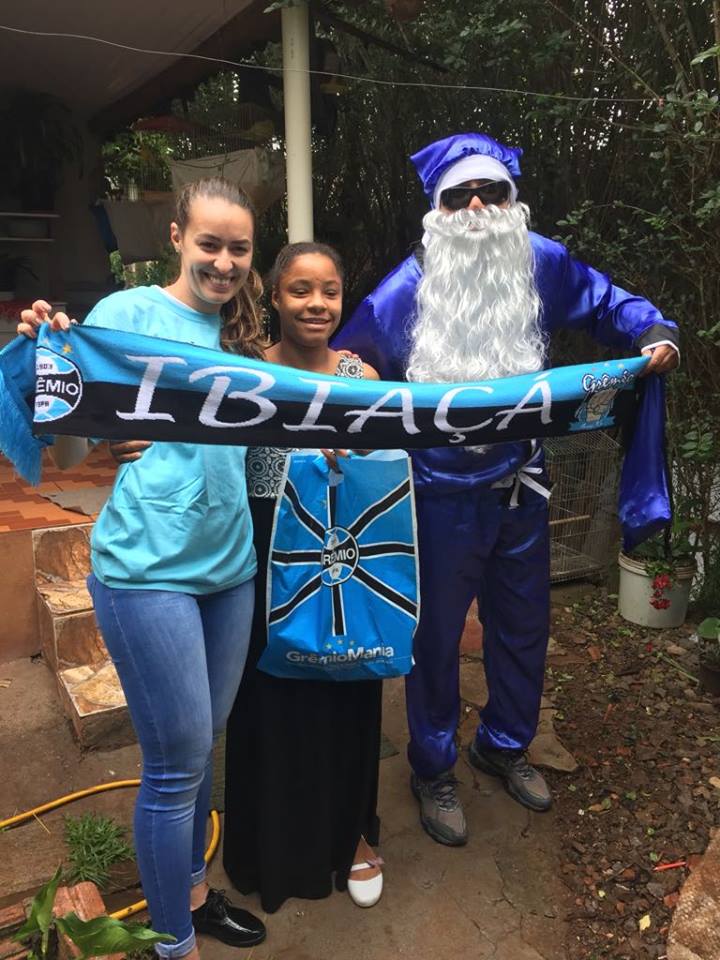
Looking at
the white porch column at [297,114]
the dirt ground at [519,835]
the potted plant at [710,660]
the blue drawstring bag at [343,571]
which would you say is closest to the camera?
the blue drawstring bag at [343,571]

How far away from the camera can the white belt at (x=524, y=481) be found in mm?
2307

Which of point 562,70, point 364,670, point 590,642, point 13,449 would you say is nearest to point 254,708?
point 364,670

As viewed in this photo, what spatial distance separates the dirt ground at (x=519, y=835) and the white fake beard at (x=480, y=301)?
4.95 feet

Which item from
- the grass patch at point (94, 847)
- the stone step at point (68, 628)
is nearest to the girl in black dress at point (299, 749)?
the grass patch at point (94, 847)

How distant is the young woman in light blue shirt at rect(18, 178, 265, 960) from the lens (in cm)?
155

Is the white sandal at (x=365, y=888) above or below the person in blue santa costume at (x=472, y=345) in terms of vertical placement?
below

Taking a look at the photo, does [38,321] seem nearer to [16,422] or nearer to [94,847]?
[16,422]

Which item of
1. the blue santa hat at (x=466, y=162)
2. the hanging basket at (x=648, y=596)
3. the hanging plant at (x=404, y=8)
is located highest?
the hanging plant at (x=404, y=8)

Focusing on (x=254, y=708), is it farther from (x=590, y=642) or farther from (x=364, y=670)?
(x=590, y=642)

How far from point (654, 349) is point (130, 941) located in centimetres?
192

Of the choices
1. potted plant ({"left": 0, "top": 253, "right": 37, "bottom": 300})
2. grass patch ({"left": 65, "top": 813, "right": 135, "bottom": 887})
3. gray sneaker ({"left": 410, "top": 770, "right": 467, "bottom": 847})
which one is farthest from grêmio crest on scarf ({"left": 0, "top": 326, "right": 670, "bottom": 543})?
potted plant ({"left": 0, "top": 253, "right": 37, "bottom": 300})

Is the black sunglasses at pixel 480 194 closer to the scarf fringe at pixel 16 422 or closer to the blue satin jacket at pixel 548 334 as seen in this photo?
the blue satin jacket at pixel 548 334

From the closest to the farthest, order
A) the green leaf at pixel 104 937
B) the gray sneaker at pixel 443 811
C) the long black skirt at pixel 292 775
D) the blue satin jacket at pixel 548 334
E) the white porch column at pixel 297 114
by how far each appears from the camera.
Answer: the green leaf at pixel 104 937
the long black skirt at pixel 292 775
the blue satin jacket at pixel 548 334
the gray sneaker at pixel 443 811
the white porch column at pixel 297 114

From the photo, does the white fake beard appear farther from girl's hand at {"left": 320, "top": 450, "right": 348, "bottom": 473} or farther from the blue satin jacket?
girl's hand at {"left": 320, "top": 450, "right": 348, "bottom": 473}
